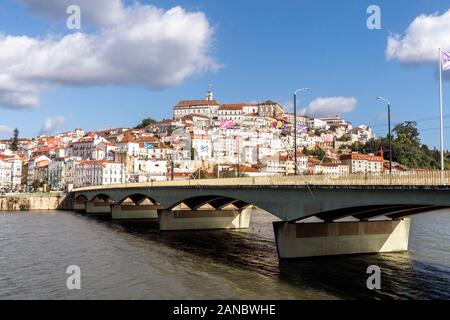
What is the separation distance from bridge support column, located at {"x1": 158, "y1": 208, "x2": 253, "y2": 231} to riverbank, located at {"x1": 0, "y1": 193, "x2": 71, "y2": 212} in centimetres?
6754

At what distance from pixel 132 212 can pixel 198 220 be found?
25.1 metres

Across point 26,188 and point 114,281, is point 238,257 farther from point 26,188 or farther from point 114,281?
point 26,188

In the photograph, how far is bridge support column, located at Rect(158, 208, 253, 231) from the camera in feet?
201

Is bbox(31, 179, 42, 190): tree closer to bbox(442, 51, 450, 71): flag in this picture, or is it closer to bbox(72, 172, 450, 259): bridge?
bbox(72, 172, 450, 259): bridge

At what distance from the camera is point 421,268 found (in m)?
33.5

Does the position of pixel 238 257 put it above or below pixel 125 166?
below

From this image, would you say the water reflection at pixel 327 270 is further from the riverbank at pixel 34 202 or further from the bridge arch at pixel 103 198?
the riverbank at pixel 34 202

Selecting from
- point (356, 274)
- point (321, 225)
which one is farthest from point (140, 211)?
point (356, 274)

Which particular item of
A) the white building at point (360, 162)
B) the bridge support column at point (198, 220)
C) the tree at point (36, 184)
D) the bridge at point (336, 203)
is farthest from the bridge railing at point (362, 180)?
the tree at point (36, 184)

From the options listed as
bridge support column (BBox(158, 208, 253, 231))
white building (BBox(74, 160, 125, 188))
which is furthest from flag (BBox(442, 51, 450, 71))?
white building (BBox(74, 160, 125, 188))

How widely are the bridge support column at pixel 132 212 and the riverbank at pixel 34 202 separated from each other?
4320 centimetres

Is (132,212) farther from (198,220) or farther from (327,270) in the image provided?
(327,270)

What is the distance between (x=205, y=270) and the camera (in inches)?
1345

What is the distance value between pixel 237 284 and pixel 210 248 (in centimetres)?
1559
